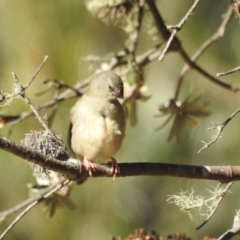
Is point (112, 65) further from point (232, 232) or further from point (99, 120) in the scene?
point (232, 232)

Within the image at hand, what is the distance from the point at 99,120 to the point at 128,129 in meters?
0.90

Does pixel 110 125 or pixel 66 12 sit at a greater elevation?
pixel 66 12

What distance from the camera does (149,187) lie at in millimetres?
3156

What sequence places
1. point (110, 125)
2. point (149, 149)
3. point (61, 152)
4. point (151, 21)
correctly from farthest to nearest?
point (149, 149) → point (151, 21) → point (110, 125) → point (61, 152)

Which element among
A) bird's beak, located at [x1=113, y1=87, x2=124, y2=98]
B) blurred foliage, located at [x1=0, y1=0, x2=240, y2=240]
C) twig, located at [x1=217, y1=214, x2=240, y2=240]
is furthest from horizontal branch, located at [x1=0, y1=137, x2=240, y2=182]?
blurred foliage, located at [x1=0, y1=0, x2=240, y2=240]

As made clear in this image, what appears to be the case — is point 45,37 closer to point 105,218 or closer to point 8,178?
point 8,178

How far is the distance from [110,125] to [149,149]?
90 centimetres

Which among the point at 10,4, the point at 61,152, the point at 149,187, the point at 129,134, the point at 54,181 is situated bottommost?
the point at 149,187

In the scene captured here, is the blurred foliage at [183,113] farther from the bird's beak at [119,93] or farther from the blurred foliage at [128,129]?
the blurred foliage at [128,129]

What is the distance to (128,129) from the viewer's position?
3.09 metres

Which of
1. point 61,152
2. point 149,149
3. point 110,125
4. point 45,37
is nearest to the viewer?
point 61,152

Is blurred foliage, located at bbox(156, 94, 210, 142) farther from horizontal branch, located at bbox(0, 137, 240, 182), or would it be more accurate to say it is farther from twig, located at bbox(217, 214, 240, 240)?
twig, located at bbox(217, 214, 240, 240)

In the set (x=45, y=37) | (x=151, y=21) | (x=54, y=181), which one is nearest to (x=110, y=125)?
(x=54, y=181)

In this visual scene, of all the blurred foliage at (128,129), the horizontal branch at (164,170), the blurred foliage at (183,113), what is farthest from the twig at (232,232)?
the blurred foliage at (128,129)
